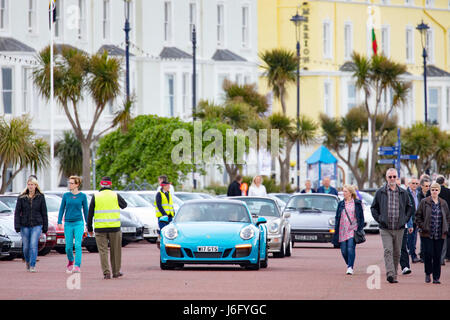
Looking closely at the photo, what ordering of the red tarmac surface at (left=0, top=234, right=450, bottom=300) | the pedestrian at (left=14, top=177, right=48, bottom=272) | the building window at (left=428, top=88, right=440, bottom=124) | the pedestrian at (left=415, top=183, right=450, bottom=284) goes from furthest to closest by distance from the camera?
1. the building window at (left=428, top=88, right=440, bottom=124)
2. the pedestrian at (left=14, top=177, right=48, bottom=272)
3. the pedestrian at (left=415, top=183, right=450, bottom=284)
4. the red tarmac surface at (left=0, top=234, right=450, bottom=300)

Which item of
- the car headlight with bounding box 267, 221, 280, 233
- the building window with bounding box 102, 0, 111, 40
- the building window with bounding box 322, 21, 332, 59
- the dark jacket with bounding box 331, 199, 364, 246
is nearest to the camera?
the dark jacket with bounding box 331, 199, 364, 246

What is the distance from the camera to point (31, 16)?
204 ft

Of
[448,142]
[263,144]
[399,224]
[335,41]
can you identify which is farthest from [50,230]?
[335,41]

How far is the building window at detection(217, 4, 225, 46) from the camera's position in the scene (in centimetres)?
7419

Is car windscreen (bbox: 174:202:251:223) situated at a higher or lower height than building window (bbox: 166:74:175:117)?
lower

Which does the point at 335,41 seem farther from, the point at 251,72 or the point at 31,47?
the point at 31,47

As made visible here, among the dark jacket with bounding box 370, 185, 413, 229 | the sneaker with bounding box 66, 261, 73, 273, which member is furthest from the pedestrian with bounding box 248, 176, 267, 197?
the dark jacket with bounding box 370, 185, 413, 229

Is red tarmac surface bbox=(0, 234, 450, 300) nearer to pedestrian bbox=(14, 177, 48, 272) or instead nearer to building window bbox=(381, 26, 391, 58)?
pedestrian bbox=(14, 177, 48, 272)

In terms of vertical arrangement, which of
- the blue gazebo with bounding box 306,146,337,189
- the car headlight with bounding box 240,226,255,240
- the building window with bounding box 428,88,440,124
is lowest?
the car headlight with bounding box 240,226,255,240

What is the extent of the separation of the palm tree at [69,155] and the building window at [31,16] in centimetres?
687

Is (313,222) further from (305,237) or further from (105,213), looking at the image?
(105,213)

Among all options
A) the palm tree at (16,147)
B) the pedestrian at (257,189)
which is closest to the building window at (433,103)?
the palm tree at (16,147)

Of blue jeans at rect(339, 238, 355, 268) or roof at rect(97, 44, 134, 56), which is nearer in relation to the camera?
blue jeans at rect(339, 238, 355, 268)

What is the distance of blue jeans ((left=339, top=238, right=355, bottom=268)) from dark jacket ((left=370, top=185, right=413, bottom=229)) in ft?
6.27
